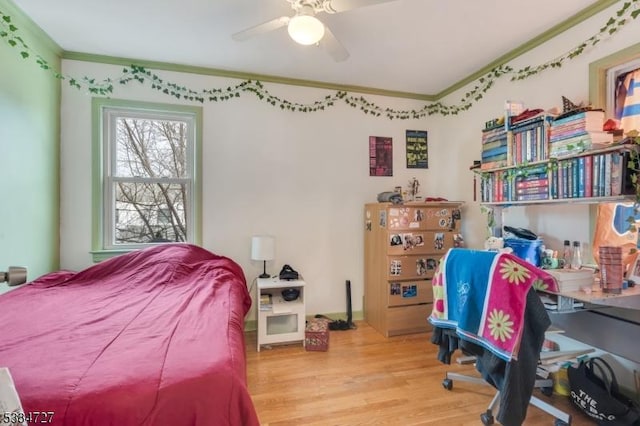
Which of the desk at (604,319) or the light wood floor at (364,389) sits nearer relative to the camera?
the desk at (604,319)

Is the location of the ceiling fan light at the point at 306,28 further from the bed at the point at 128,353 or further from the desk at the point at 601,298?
the desk at the point at 601,298

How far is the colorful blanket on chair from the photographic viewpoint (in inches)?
55.8

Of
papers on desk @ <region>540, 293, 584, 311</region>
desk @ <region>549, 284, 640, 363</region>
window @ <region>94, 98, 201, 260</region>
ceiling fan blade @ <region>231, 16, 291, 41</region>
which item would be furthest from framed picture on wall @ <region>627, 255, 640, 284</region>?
window @ <region>94, 98, 201, 260</region>

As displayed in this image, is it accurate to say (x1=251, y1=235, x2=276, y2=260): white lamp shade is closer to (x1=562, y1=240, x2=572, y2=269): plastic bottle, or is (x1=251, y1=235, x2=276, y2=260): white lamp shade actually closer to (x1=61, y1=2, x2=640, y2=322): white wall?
(x1=61, y1=2, x2=640, y2=322): white wall

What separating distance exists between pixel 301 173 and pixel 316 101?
763mm

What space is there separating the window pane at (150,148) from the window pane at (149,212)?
0.40 feet

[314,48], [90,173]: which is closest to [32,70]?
[90,173]

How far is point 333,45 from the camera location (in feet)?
6.24

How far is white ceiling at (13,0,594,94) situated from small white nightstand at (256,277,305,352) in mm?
1977

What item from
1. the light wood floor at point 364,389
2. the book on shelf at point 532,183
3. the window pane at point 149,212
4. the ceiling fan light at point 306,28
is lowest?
the light wood floor at point 364,389

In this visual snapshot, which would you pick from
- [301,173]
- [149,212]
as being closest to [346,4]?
[301,173]

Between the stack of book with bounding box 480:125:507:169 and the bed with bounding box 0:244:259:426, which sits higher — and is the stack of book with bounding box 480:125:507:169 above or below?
above

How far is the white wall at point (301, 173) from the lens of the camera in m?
2.69

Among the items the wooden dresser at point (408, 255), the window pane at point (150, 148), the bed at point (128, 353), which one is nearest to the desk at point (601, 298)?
the wooden dresser at point (408, 255)
